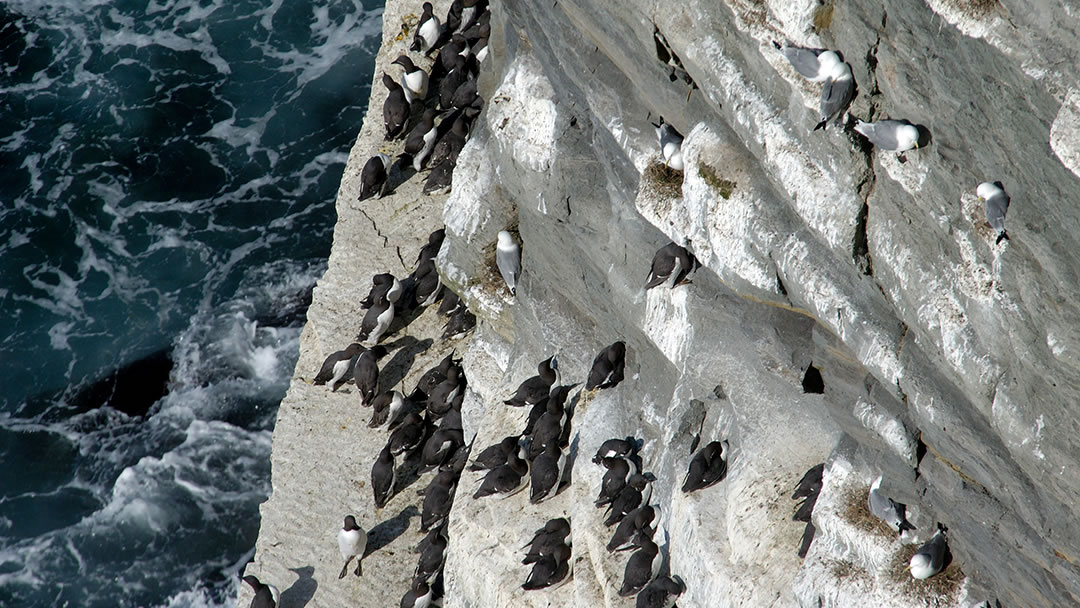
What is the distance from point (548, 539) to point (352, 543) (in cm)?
281

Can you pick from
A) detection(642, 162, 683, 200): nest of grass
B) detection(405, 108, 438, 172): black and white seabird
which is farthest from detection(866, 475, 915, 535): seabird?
detection(405, 108, 438, 172): black and white seabird

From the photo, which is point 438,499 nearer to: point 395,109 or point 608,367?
point 608,367

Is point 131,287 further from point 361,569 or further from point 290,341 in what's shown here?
point 361,569

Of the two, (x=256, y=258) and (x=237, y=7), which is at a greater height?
(x=237, y=7)

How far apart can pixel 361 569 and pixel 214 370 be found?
712 centimetres

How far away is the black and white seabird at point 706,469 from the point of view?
10164 millimetres

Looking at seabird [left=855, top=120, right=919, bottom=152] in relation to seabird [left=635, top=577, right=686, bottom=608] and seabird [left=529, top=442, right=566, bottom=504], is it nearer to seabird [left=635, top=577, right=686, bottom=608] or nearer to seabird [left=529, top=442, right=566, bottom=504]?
seabird [left=635, top=577, right=686, bottom=608]

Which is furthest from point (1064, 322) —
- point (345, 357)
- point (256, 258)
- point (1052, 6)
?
point (256, 258)

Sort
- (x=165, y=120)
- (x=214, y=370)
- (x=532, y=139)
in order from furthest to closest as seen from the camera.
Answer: (x=165, y=120) < (x=214, y=370) < (x=532, y=139)

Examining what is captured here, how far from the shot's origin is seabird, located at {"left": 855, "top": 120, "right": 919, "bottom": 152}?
7148 millimetres

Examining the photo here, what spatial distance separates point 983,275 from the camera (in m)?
7.11

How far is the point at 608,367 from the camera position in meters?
11.8

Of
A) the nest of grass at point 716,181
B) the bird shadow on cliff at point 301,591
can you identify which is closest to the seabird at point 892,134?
the nest of grass at point 716,181

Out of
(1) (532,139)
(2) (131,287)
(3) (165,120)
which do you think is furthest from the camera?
(3) (165,120)
